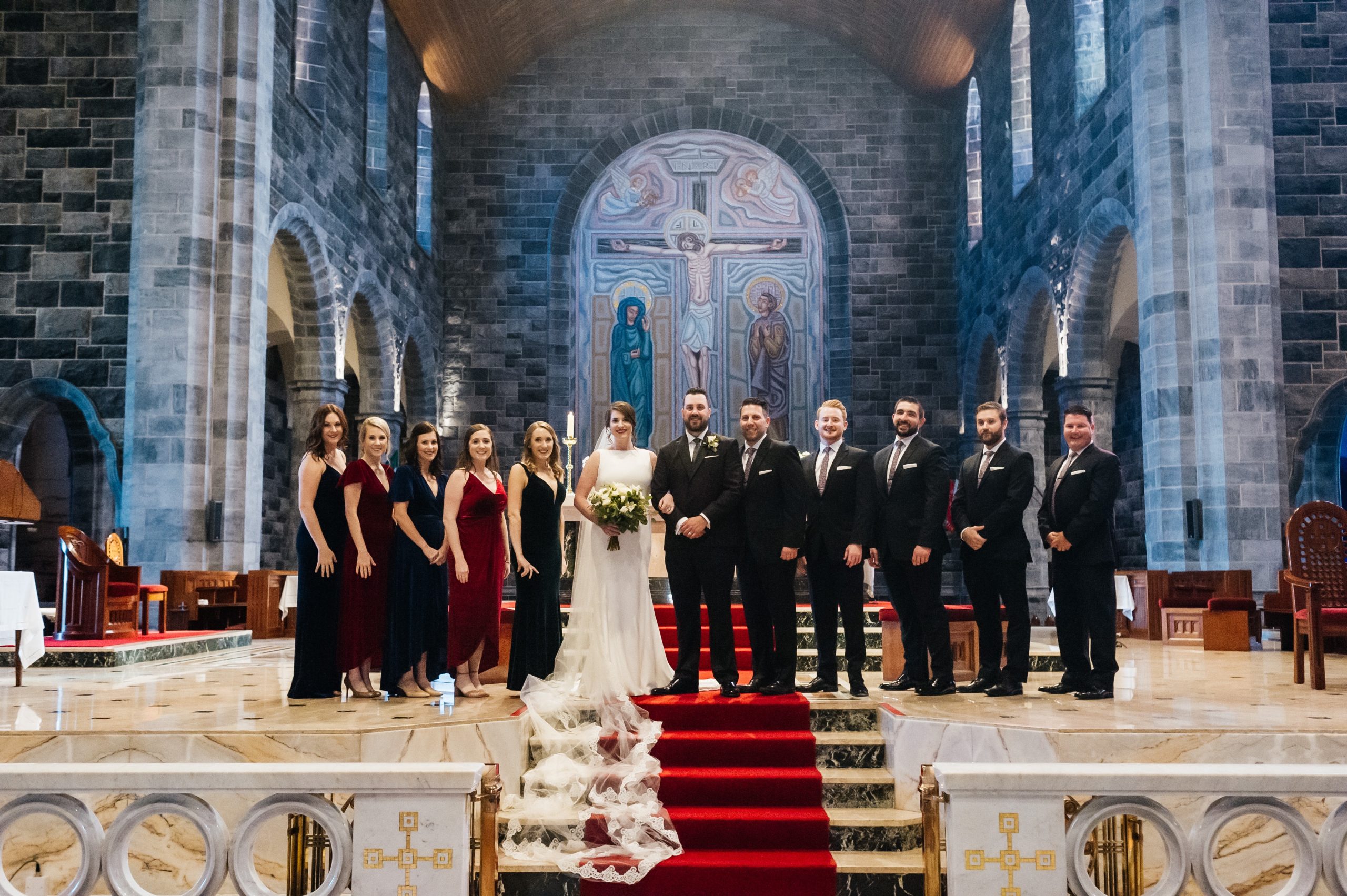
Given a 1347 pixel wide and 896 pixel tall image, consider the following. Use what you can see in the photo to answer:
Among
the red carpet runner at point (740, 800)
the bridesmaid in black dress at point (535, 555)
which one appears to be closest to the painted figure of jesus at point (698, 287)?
the bridesmaid in black dress at point (535, 555)

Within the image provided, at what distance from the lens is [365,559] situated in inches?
224

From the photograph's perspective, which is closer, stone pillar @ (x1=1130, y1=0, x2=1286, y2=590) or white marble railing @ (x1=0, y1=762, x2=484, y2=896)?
white marble railing @ (x1=0, y1=762, x2=484, y2=896)

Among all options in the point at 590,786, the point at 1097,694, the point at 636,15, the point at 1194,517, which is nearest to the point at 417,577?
the point at 590,786

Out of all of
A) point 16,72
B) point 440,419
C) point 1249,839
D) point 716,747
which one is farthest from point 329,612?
point 440,419

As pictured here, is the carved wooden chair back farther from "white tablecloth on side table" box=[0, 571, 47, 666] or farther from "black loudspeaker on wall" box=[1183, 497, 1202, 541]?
"white tablecloth on side table" box=[0, 571, 47, 666]

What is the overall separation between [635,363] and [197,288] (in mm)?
8201

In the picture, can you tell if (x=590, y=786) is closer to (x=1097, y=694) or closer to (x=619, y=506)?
(x=619, y=506)

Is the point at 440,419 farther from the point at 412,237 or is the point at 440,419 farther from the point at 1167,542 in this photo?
the point at 1167,542

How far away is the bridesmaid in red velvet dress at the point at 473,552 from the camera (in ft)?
19.3

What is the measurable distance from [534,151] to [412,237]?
2.74 meters

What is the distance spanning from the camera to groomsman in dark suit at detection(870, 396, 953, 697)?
574cm

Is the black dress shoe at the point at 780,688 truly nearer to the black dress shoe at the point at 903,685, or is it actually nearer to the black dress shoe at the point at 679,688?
the black dress shoe at the point at 679,688

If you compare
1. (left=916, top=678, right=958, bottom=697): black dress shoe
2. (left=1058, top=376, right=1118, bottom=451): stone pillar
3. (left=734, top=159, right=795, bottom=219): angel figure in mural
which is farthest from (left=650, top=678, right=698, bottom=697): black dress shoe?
(left=734, top=159, right=795, bottom=219): angel figure in mural

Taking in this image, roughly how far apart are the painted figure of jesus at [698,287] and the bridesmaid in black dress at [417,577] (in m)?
11.7
